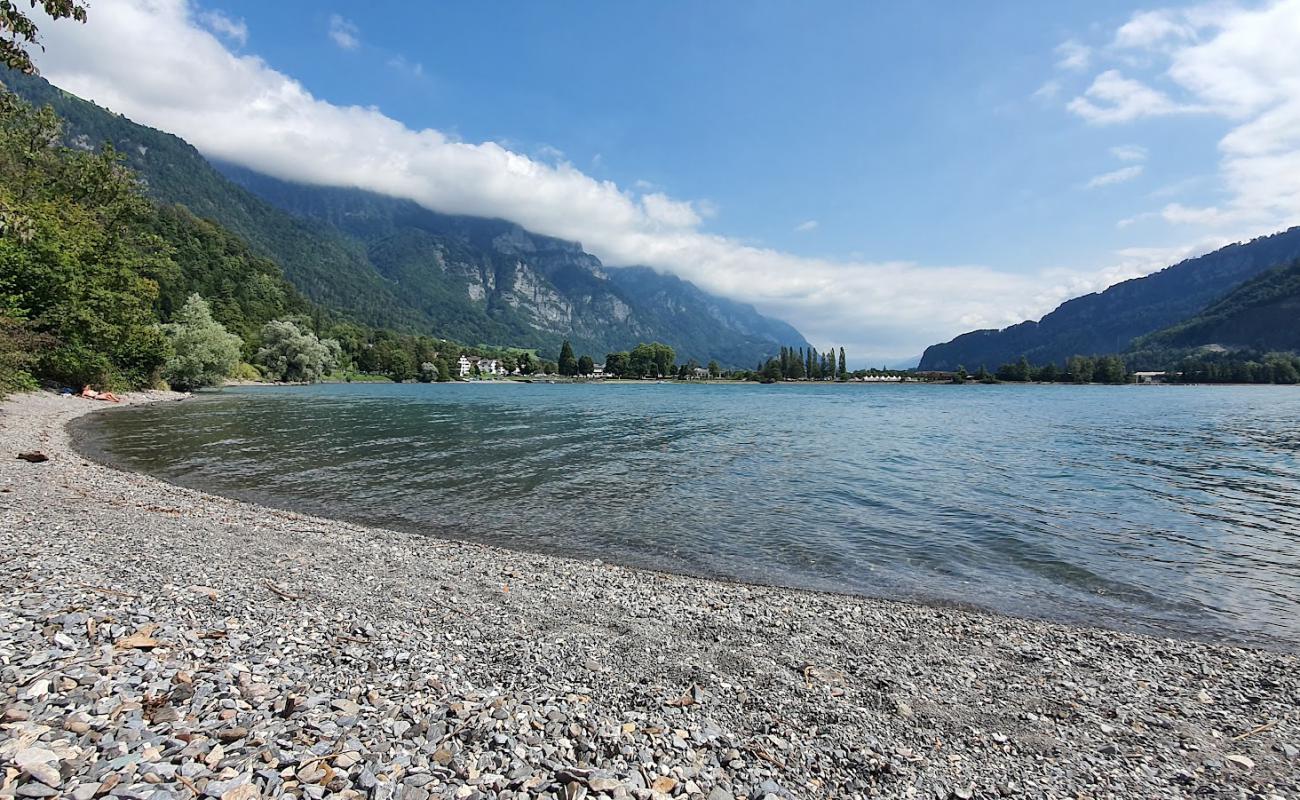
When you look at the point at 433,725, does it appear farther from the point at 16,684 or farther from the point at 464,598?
the point at 464,598

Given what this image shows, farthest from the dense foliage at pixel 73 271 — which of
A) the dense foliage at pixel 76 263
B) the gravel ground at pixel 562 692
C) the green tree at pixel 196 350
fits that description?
the gravel ground at pixel 562 692

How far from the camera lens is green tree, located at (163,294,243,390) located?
85.1 m

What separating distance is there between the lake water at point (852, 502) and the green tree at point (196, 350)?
4537cm

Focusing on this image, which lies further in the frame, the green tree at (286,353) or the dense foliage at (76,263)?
the green tree at (286,353)

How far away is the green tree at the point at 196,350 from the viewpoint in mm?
85125

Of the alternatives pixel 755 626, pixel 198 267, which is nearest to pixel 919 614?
pixel 755 626

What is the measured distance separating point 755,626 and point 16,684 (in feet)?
32.8

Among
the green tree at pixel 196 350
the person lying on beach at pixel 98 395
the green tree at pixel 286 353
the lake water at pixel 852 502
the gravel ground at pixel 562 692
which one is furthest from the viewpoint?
the green tree at pixel 286 353

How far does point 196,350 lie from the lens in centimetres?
8625

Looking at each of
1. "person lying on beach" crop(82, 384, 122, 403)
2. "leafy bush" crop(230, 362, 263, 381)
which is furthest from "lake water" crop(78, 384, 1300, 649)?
"leafy bush" crop(230, 362, 263, 381)

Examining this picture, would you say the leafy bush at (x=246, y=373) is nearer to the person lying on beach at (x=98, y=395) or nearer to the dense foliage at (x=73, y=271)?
the dense foliage at (x=73, y=271)

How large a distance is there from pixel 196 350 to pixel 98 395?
32.4 meters

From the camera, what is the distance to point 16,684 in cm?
590

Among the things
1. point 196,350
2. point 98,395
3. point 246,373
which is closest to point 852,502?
point 98,395
